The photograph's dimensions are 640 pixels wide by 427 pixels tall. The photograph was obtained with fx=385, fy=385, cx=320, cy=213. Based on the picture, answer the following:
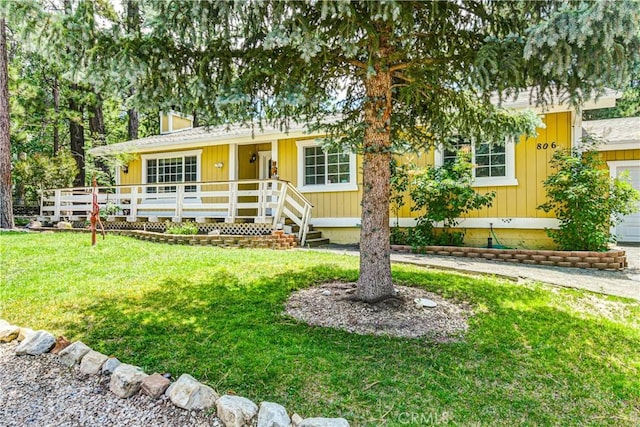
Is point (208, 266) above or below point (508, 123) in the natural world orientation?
below

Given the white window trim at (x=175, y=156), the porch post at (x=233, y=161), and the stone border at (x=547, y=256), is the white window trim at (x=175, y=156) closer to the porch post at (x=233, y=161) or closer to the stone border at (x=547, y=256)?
the porch post at (x=233, y=161)

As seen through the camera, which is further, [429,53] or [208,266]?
[208,266]

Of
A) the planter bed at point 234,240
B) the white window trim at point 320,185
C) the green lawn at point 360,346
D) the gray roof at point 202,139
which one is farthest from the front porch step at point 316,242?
the green lawn at point 360,346

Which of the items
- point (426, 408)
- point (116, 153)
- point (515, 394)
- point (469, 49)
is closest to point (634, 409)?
point (515, 394)

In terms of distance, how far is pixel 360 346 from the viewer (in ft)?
9.96

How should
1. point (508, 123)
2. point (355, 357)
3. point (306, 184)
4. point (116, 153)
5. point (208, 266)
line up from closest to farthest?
point (355, 357) < point (508, 123) < point (208, 266) < point (306, 184) < point (116, 153)

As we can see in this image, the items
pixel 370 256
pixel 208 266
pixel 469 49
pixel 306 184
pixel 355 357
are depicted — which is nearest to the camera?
pixel 355 357

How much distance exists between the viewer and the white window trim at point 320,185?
385 inches

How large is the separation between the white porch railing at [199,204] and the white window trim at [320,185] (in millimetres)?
406

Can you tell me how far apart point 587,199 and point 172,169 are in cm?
1174

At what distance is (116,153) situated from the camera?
1256 cm

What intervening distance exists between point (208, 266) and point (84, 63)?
126 inches

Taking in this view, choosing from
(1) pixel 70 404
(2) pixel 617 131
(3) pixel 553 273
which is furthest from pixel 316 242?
(2) pixel 617 131

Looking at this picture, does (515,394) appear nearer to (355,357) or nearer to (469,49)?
(355,357)
